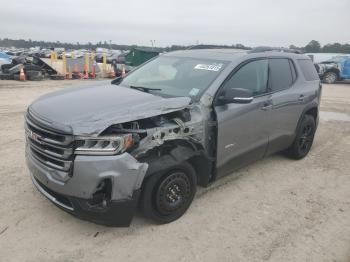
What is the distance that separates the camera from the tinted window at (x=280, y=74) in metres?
4.90

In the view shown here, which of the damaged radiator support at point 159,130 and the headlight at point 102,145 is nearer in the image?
the headlight at point 102,145

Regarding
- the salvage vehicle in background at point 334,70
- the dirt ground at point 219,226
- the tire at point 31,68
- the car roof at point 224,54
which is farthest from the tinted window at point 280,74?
the salvage vehicle in background at point 334,70

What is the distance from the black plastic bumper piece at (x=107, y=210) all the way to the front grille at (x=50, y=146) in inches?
12.8

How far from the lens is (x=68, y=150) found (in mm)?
3049

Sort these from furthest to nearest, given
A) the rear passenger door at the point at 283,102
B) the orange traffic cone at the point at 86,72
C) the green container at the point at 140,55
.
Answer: the green container at the point at 140,55 → the orange traffic cone at the point at 86,72 → the rear passenger door at the point at 283,102

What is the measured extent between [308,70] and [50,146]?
4.47 m

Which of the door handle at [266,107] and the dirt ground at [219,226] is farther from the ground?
the door handle at [266,107]

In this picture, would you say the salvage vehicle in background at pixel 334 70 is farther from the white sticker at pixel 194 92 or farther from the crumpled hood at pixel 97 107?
the crumpled hood at pixel 97 107

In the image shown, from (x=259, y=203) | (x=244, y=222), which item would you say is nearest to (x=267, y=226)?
(x=244, y=222)

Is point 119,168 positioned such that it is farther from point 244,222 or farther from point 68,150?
point 244,222

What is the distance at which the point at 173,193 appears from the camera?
11.9 ft

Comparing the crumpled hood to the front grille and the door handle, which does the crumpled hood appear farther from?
the door handle

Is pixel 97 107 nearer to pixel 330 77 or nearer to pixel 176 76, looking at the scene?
pixel 176 76

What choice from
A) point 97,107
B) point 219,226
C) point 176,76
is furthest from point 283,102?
point 97,107
